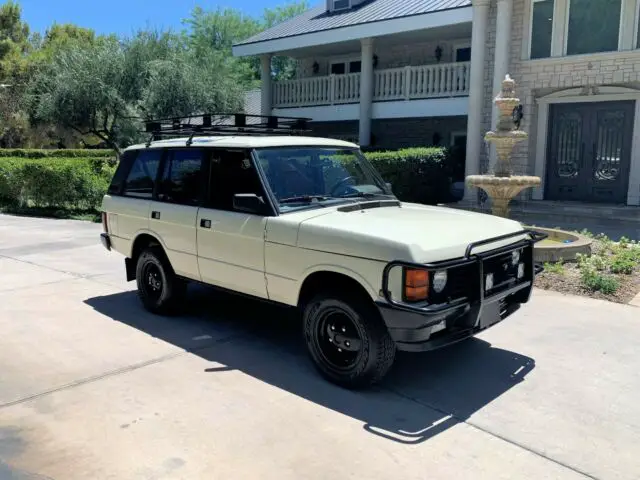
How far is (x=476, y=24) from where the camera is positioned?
48.5 feet

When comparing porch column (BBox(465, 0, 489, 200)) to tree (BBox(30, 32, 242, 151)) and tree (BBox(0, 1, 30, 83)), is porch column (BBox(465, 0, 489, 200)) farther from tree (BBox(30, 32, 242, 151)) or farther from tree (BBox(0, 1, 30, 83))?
tree (BBox(0, 1, 30, 83))

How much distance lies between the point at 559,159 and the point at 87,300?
1186 centimetres

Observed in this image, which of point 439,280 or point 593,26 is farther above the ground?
point 593,26

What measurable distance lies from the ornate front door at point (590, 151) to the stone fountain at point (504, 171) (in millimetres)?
5358

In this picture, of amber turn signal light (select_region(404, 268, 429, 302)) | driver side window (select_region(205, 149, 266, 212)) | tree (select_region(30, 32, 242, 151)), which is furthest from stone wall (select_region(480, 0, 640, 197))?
amber turn signal light (select_region(404, 268, 429, 302))

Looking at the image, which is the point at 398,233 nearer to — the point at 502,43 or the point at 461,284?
the point at 461,284

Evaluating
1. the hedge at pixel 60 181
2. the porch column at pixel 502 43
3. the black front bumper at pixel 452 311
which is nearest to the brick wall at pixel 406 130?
the porch column at pixel 502 43

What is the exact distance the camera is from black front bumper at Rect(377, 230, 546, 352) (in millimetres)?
3855

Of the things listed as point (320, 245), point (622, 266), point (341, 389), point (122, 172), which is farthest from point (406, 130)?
point (341, 389)

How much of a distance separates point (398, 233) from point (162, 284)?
2.98 m

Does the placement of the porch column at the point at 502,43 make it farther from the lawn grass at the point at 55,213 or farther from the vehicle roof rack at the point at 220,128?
the lawn grass at the point at 55,213

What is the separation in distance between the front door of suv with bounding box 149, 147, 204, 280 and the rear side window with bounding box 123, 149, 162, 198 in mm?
178

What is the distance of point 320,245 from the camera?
437 cm

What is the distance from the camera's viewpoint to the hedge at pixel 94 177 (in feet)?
46.9
